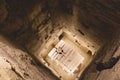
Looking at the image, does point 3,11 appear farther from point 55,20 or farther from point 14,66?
point 55,20

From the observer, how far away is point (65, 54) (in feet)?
16.0

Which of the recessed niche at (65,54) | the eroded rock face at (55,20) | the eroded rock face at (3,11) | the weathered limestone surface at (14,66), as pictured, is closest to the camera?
the weathered limestone surface at (14,66)

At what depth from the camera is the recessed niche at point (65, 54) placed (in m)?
4.75

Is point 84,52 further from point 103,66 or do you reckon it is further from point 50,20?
point 103,66

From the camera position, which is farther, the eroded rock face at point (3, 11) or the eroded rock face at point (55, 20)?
the eroded rock face at point (55, 20)

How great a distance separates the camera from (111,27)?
3.74 meters

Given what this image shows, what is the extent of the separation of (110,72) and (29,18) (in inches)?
72.6

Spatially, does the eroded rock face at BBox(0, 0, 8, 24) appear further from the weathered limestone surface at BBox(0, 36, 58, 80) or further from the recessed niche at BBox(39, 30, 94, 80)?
the recessed niche at BBox(39, 30, 94, 80)

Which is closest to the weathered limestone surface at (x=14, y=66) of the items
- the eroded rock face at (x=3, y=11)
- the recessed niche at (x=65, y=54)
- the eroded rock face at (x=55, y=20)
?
the eroded rock face at (x=55, y=20)

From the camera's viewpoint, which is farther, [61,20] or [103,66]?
[61,20]

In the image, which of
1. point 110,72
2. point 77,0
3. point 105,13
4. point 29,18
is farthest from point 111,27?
point 29,18

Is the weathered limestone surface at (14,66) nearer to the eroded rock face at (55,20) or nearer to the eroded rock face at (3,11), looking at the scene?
the eroded rock face at (55,20)

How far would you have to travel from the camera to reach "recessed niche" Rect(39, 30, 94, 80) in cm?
475

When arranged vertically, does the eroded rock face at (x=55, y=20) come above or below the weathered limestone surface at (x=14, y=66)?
above
